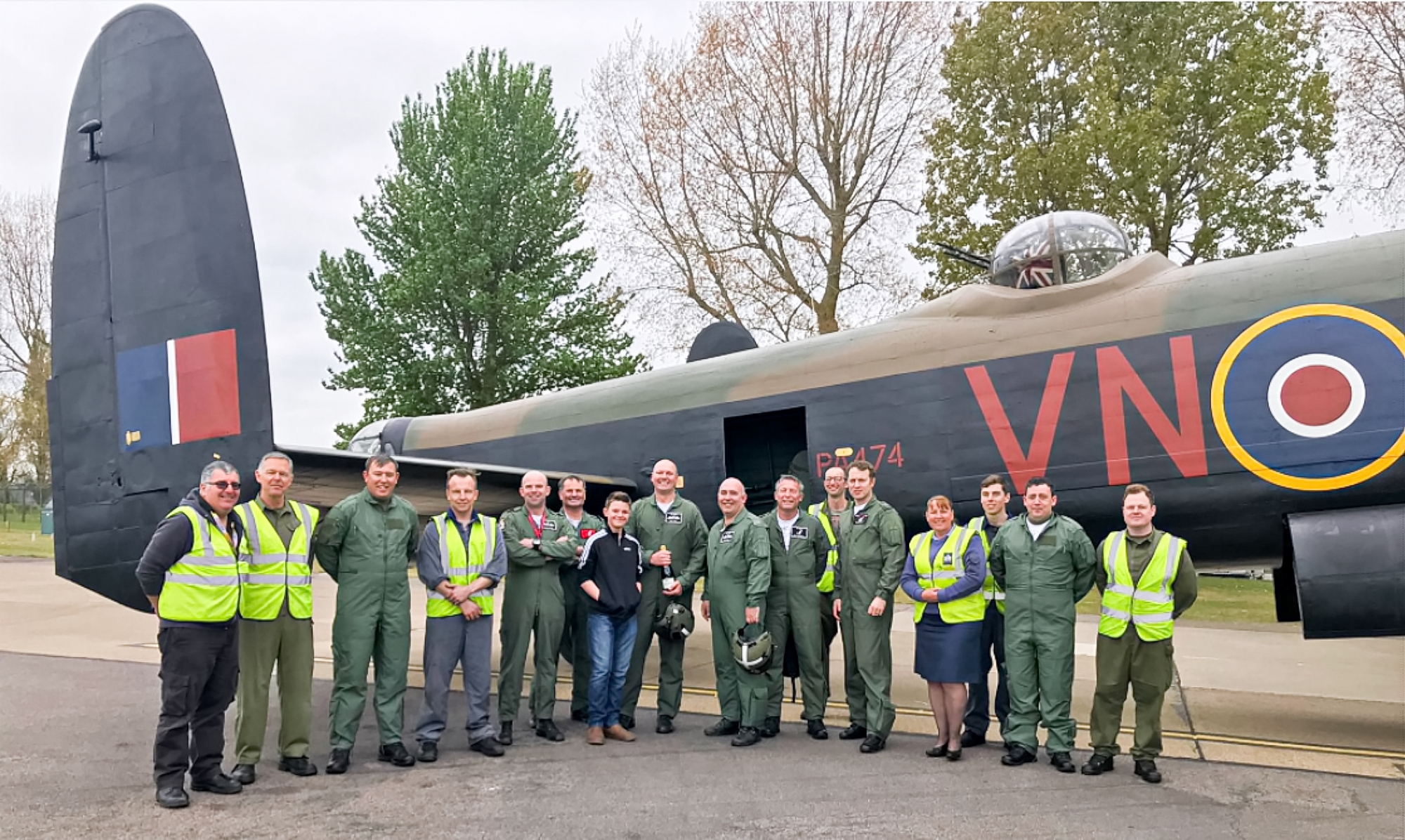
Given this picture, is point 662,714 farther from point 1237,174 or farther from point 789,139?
point 789,139

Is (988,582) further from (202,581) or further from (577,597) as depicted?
(202,581)

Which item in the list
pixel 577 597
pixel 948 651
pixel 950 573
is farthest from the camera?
pixel 577 597

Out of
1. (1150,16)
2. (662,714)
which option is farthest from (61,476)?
(1150,16)

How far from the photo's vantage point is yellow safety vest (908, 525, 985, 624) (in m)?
5.65

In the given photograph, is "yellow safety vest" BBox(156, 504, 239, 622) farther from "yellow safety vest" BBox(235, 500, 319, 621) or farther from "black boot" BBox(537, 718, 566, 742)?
"black boot" BBox(537, 718, 566, 742)

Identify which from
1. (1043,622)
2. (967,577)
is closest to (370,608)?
(967,577)

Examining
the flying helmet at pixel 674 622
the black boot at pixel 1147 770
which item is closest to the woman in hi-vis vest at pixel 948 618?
the black boot at pixel 1147 770

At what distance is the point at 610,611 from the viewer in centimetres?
612

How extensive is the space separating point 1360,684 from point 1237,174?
41.0 feet

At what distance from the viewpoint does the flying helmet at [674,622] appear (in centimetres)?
625

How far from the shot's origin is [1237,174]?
57.5 feet

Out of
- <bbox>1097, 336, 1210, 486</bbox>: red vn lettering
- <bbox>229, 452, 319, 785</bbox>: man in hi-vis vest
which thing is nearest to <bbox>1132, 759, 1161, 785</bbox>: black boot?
<bbox>1097, 336, 1210, 486</bbox>: red vn lettering

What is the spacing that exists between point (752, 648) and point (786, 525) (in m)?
0.89

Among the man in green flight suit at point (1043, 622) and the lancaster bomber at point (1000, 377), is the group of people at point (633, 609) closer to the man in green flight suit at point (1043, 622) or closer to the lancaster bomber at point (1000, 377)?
the man in green flight suit at point (1043, 622)
